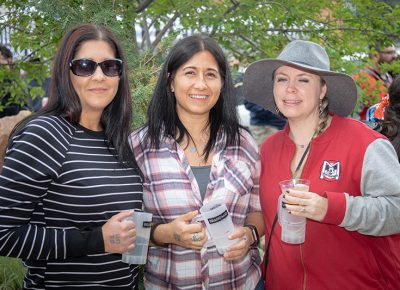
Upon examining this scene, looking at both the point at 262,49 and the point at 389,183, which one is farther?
the point at 262,49

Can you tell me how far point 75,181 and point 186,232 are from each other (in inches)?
24.5

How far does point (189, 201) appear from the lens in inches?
103

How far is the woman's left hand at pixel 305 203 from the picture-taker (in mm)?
2316

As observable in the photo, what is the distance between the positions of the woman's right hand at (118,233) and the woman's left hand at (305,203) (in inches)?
30.8

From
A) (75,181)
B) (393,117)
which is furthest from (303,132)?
(75,181)

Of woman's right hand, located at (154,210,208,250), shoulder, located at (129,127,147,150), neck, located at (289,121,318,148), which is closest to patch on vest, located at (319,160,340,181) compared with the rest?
neck, located at (289,121,318,148)

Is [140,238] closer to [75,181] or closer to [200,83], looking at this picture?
[75,181]

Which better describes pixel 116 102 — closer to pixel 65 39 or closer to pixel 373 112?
pixel 65 39

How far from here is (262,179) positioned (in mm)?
2818

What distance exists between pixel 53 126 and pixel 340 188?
4.87 ft

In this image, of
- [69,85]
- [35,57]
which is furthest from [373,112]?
[35,57]

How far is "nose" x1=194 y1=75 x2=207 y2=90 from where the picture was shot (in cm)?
275

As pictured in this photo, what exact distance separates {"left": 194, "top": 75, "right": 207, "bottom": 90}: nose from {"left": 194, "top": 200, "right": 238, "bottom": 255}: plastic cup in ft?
2.32

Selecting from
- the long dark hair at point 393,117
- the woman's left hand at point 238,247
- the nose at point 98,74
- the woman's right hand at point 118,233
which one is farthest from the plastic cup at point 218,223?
the long dark hair at point 393,117
